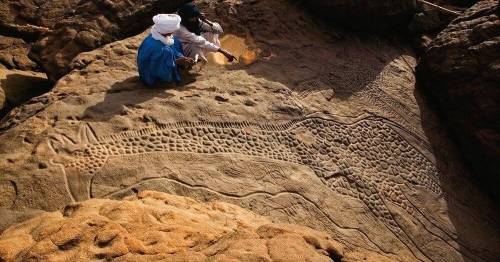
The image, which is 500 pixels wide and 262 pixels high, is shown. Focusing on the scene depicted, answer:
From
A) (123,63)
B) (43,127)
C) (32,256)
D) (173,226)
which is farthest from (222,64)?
(32,256)

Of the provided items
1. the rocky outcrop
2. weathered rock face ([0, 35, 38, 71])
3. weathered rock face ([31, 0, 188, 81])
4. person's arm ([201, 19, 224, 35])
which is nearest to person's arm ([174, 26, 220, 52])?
person's arm ([201, 19, 224, 35])

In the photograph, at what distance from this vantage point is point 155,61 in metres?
5.09

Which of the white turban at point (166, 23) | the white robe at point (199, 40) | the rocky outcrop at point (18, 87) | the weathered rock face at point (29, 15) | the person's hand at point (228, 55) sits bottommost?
the rocky outcrop at point (18, 87)

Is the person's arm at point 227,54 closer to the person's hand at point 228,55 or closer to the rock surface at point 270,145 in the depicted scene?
the person's hand at point 228,55

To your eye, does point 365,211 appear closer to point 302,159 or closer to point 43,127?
point 302,159

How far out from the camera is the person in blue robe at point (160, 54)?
504 cm

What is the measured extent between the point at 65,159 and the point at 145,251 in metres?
1.80

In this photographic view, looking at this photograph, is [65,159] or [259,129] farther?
[259,129]

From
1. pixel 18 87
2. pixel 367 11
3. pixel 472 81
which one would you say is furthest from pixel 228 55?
pixel 472 81

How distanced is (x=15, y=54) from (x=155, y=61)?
11.2 ft

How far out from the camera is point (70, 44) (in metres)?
6.29

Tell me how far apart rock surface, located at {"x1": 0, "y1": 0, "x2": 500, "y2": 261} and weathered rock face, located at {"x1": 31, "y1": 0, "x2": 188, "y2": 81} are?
0.43m

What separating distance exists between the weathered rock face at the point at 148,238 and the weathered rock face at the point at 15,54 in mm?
4532

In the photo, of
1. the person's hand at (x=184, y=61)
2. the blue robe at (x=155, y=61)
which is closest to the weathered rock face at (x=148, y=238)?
the blue robe at (x=155, y=61)
